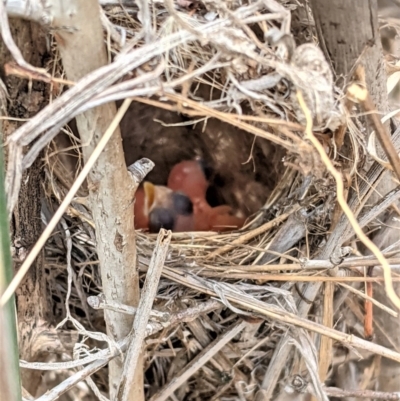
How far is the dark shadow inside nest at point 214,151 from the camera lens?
4.05 feet

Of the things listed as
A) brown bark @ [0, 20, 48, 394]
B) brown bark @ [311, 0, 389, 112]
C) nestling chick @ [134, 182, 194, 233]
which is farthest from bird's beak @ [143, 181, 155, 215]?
brown bark @ [311, 0, 389, 112]

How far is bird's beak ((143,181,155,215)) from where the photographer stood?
1.32 m

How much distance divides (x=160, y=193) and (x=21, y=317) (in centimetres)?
55

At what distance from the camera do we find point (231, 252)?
0.98 meters

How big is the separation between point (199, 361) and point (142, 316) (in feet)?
0.79

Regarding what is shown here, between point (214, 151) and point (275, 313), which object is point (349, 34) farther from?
point (214, 151)

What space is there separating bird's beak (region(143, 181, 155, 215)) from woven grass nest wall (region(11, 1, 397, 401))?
239 millimetres

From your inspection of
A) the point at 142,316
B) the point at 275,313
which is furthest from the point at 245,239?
the point at 142,316

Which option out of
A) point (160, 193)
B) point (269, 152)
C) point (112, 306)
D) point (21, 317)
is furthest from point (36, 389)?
point (269, 152)

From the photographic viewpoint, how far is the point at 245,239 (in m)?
0.99

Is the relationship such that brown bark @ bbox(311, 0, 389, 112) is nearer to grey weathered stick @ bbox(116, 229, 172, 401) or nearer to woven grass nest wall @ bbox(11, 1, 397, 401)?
woven grass nest wall @ bbox(11, 1, 397, 401)

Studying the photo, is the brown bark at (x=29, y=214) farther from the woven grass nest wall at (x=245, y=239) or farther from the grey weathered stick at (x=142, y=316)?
the grey weathered stick at (x=142, y=316)

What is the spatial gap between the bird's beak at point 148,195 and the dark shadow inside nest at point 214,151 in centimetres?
7

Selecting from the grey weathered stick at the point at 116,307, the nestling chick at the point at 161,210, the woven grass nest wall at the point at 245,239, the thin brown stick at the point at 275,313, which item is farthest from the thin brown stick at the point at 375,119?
the nestling chick at the point at 161,210
